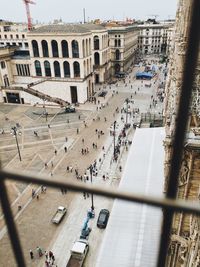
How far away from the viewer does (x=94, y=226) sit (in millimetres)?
20297

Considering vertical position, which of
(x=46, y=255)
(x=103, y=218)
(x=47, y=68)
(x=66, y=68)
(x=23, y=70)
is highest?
(x=66, y=68)

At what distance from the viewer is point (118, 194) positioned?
187 centimetres

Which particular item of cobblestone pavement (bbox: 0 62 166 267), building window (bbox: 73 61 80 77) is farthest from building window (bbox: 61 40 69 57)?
cobblestone pavement (bbox: 0 62 166 267)

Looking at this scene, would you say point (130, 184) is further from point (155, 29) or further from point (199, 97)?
point (155, 29)

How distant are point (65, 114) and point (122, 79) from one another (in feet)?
86.4

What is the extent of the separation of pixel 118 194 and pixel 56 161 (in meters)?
28.3

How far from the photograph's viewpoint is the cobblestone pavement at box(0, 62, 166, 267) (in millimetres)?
19219

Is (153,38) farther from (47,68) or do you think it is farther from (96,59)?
(47,68)

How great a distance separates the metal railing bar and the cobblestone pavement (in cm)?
1735

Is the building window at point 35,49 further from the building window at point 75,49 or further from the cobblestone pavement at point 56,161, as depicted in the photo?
the cobblestone pavement at point 56,161

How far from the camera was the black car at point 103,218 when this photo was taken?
2000cm

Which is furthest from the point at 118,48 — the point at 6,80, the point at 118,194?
the point at 118,194

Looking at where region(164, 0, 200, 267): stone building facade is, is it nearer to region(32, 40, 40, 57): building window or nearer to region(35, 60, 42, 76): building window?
region(32, 40, 40, 57): building window

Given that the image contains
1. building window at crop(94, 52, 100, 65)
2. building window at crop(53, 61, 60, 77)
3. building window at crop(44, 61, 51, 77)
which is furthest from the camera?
building window at crop(94, 52, 100, 65)
